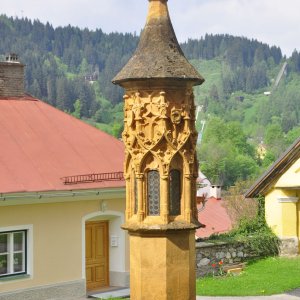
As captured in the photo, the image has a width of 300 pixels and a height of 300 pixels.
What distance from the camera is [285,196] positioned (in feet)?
72.9

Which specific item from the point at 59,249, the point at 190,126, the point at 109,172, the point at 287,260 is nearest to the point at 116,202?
the point at 109,172

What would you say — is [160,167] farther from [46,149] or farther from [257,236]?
[257,236]

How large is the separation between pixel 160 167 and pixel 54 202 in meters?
8.93

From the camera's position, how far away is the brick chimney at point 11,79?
19.5 metres

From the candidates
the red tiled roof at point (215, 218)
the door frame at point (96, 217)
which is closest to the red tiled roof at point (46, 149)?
the door frame at point (96, 217)

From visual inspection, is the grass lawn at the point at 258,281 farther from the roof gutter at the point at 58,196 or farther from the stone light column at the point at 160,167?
the stone light column at the point at 160,167

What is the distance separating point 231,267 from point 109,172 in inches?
188

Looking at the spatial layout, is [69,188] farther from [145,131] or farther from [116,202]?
[145,131]

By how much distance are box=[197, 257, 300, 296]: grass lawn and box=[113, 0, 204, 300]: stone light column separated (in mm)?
9086

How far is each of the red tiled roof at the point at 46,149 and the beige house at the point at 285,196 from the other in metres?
5.54

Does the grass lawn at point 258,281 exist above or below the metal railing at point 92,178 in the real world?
below

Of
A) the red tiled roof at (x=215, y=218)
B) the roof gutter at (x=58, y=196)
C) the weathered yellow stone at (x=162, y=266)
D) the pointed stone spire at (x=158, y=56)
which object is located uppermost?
the pointed stone spire at (x=158, y=56)

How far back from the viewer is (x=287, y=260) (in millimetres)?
21031

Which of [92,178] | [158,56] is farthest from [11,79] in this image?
[158,56]
